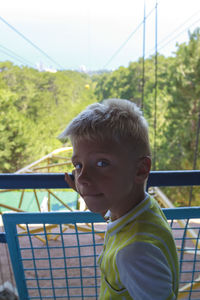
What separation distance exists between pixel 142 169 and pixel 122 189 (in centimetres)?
5

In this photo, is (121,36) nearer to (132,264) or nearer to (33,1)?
(33,1)

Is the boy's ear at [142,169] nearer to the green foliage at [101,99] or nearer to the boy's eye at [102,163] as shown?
the boy's eye at [102,163]

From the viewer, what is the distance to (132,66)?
653 inches

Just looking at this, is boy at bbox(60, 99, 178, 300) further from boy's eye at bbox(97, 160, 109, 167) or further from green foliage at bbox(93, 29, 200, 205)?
green foliage at bbox(93, 29, 200, 205)

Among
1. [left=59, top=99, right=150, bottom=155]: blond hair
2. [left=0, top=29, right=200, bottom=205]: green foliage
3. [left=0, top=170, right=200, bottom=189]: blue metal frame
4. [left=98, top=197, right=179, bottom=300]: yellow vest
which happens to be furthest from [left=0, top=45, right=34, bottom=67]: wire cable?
[left=98, top=197, right=179, bottom=300]: yellow vest

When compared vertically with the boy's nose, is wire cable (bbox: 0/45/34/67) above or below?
above

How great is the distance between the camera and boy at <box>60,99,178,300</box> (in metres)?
0.37

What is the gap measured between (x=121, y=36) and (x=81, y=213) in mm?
25027

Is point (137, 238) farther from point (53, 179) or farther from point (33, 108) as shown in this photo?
point (33, 108)

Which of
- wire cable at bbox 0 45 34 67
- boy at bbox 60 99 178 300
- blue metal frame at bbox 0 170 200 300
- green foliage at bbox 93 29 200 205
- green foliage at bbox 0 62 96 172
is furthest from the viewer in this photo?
wire cable at bbox 0 45 34 67

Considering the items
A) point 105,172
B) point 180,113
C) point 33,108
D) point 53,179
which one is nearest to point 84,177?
point 105,172

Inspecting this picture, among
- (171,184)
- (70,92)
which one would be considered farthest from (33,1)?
(171,184)

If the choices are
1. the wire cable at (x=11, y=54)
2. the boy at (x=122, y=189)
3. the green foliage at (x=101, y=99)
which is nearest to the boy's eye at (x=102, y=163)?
the boy at (x=122, y=189)

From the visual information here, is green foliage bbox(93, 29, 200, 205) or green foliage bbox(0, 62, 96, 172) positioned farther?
green foliage bbox(0, 62, 96, 172)
